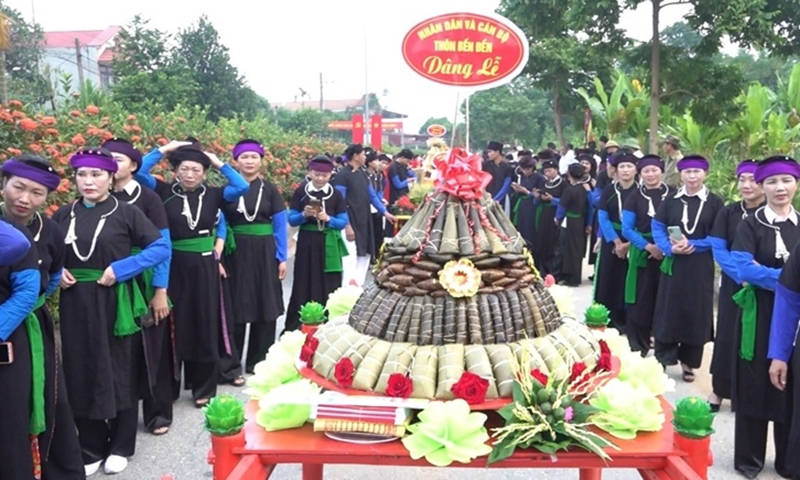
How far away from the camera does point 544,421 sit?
2.08 metres

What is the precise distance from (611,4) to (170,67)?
17.2 meters

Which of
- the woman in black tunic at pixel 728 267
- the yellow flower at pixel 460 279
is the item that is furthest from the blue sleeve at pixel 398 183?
the yellow flower at pixel 460 279

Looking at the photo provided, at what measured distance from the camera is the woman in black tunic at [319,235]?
6.29 metres

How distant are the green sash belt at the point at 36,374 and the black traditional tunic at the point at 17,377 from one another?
0.7 inches

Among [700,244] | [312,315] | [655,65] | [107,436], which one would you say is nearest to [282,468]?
[107,436]

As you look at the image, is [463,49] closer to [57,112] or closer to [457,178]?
[457,178]

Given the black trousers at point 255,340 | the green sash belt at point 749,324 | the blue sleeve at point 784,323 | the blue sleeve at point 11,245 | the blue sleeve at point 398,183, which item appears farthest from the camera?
the blue sleeve at point 398,183

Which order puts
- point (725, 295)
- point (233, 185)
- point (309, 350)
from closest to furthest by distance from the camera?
1. point (309, 350)
2. point (725, 295)
3. point (233, 185)

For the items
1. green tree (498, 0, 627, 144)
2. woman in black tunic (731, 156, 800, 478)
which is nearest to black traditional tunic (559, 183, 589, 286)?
green tree (498, 0, 627, 144)

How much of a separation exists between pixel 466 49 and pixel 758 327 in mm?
2301

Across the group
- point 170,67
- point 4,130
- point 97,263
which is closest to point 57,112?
point 4,130

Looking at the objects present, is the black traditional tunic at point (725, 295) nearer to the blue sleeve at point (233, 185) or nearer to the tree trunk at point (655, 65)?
the blue sleeve at point (233, 185)

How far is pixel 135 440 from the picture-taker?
4.23m

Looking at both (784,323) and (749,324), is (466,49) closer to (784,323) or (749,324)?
(784,323)
